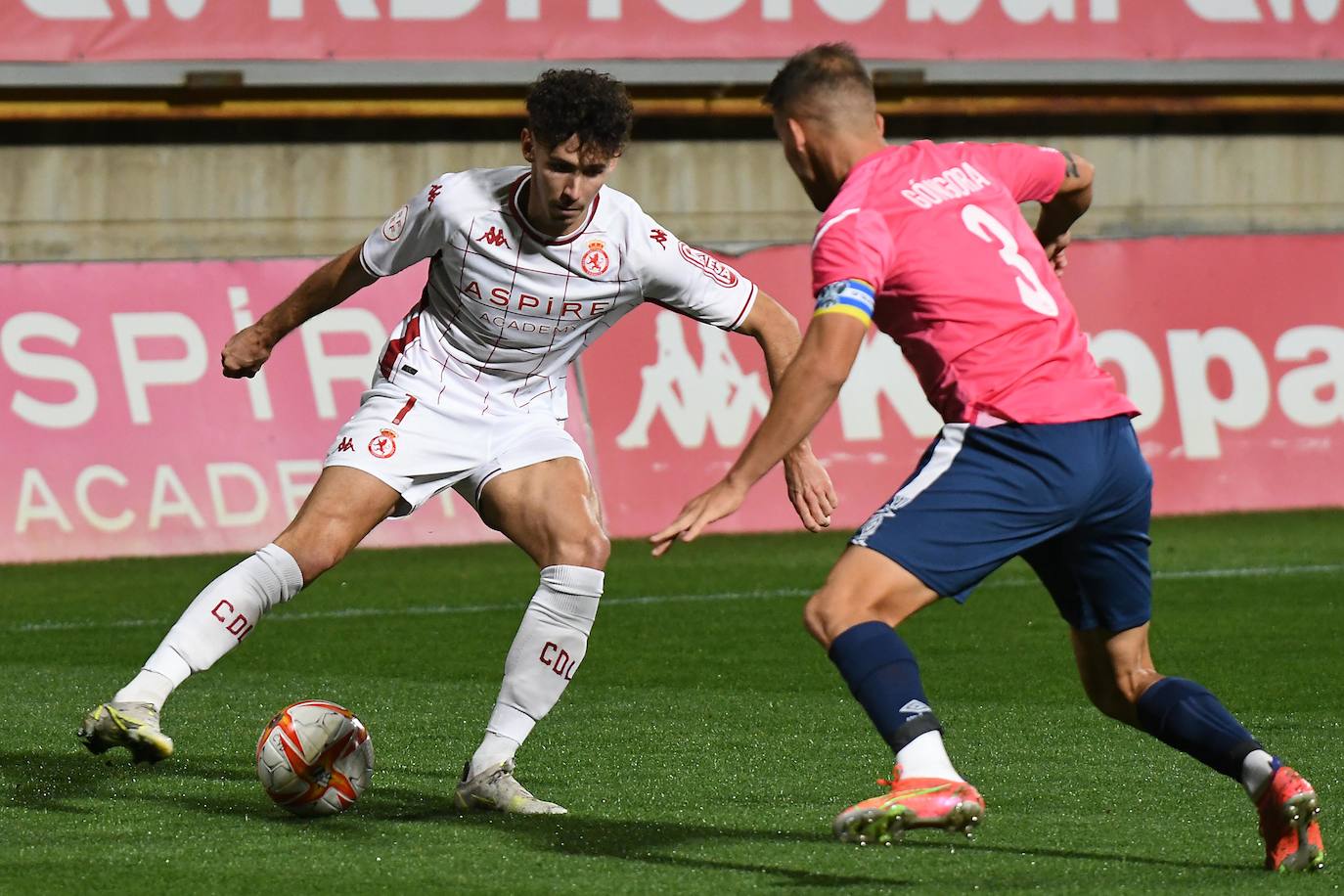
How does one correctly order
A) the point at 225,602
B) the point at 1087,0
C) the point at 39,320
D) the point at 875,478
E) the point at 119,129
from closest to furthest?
the point at 225,602
the point at 39,320
the point at 875,478
the point at 119,129
the point at 1087,0

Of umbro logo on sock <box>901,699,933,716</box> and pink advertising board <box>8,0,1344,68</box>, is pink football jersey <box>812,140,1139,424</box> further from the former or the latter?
pink advertising board <box>8,0,1344,68</box>

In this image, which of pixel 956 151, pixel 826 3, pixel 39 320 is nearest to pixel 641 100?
pixel 826 3

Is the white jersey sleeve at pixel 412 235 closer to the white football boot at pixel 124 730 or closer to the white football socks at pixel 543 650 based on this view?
the white football socks at pixel 543 650

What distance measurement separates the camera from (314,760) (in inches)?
211

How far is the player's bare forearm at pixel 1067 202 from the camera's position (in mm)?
4879

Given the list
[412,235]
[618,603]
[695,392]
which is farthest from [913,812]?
[695,392]

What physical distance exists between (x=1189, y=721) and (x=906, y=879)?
667mm

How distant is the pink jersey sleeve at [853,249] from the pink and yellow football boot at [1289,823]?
50.8 inches

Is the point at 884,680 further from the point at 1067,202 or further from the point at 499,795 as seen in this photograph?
the point at 499,795

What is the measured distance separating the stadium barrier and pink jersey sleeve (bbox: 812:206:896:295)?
349 inches

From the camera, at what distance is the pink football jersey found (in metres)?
4.41

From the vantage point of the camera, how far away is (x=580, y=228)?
564 centimetres

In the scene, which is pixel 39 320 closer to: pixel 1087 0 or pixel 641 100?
pixel 641 100

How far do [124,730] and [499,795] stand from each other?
0.99 metres
